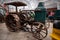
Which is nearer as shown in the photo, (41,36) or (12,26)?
(41,36)

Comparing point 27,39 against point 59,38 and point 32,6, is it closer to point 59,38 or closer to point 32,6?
point 59,38

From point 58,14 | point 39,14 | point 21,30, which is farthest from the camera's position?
point 39,14

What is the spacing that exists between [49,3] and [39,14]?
2.13 metres

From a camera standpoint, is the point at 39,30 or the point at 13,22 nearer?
the point at 39,30

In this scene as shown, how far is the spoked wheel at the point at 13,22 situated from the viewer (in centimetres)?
473

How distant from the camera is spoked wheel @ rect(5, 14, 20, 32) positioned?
186 inches

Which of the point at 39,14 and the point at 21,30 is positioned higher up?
the point at 39,14

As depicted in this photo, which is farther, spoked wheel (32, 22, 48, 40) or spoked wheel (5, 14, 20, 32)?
spoked wheel (5, 14, 20, 32)

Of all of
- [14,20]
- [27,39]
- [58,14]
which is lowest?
[27,39]

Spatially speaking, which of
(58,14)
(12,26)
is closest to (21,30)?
(12,26)

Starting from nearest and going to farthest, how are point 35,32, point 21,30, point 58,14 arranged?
point 58,14
point 35,32
point 21,30

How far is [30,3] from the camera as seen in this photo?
789 centimetres

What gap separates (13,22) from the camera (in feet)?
16.0

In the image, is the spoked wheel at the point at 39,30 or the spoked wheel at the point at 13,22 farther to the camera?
the spoked wheel at the point at 13,22
